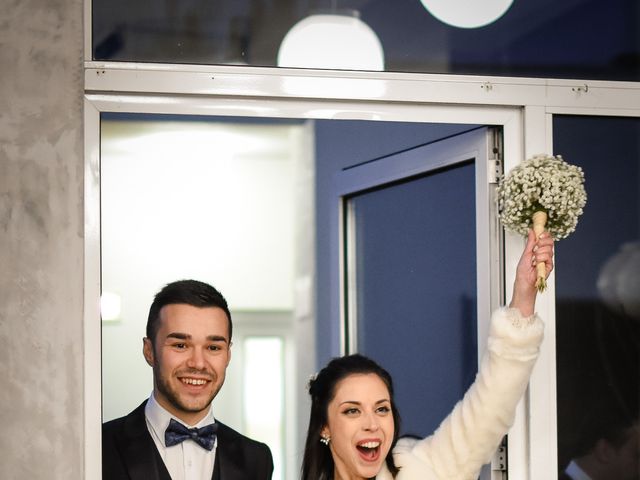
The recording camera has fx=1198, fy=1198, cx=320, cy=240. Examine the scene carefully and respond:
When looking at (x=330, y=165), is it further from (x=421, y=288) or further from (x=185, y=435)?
(x=185, y=435)

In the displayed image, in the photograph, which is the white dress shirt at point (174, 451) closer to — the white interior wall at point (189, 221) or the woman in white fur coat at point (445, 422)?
the white interior wall at point (189, 221)

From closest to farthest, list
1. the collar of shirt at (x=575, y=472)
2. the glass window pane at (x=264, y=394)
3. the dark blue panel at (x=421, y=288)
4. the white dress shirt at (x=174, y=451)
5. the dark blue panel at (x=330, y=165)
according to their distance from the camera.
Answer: the white dress shirt at (x=174, y=451)
the collar of shirt at (x=575, y=472)
the dark blue panel at (x=421, y=288)
the dark blue panel at (x=330, y=165)
the glass window pane at (x=264, y=394)

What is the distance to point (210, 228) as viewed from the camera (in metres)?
4.24

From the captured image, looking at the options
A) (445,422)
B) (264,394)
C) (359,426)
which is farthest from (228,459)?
(264,394)

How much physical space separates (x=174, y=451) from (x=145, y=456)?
8 cm

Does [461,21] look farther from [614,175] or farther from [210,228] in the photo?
[210,228]

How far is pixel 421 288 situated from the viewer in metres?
4.03

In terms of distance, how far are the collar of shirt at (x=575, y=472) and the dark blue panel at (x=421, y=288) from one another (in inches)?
16.8

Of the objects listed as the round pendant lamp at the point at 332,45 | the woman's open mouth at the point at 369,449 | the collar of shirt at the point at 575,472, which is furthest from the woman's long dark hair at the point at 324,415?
the round pendant lamp at the point at 332,45

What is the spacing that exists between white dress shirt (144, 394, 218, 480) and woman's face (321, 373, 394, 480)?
0.36m

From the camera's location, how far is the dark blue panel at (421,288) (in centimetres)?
371

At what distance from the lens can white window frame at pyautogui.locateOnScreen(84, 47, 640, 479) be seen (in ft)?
10.3

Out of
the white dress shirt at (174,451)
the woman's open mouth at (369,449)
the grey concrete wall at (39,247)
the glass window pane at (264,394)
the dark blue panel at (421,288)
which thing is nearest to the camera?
the grey concrete wall at (39,247)

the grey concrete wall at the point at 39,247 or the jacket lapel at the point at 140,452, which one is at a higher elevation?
the grey concrete wall at the point at 39,247
